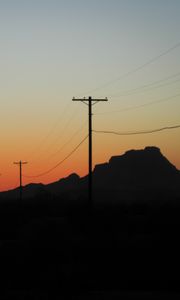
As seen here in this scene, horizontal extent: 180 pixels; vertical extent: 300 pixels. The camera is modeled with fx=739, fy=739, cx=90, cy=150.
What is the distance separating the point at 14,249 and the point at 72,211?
40.8 metres

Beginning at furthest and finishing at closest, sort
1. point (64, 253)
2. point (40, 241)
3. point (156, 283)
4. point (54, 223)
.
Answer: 1. point (54, 223)
2. point (40, 241)
3. point (64, 253)
4. point (156, 283)

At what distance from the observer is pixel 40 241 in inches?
1499

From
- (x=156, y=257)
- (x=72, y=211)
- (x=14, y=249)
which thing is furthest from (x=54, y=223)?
(x=72, y=211)

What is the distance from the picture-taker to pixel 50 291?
23.8 meters

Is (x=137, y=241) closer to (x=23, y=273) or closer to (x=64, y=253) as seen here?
(x=64, y=253)

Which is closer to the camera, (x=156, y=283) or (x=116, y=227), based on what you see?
(x=156, y=283)

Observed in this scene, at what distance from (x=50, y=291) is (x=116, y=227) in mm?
26890

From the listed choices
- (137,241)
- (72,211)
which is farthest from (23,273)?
(72,211)

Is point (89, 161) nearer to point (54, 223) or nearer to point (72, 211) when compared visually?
point (54, 223)

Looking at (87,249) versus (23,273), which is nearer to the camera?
(23,273)

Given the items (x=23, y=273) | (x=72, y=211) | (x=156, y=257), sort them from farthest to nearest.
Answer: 1. (x=72, y=211)
2. (x=156, y=257)
3. (x=23, y=273)

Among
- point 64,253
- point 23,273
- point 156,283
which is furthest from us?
point 64,253

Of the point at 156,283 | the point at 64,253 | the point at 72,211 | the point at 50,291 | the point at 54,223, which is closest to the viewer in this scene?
the point at 50,291

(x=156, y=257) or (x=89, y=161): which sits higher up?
(x=89, y=161)
